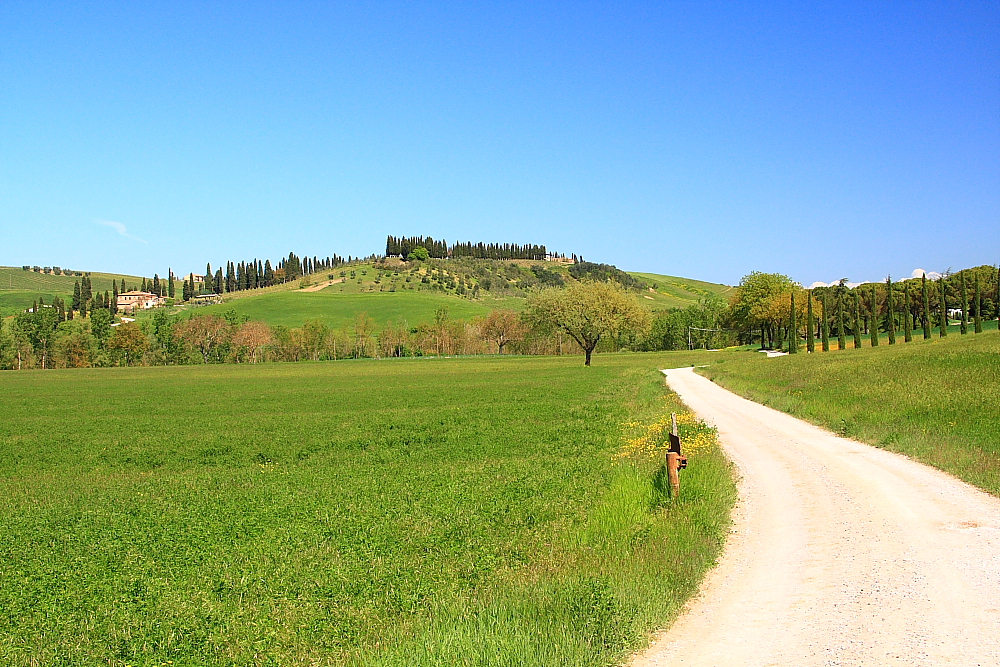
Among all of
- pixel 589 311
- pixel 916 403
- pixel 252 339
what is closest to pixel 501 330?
pixel 252 339

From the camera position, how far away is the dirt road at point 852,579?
7.09 metres

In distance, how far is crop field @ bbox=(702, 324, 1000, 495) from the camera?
17.5 m

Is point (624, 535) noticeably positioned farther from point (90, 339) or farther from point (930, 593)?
point (90, 339)

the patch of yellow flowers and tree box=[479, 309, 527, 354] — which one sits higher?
tree box=[479, 309, 527, 354]

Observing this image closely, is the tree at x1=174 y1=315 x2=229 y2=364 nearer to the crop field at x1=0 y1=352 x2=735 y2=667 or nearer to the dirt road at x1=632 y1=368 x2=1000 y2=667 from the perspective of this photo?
the crop field at x1=0 y1=352 x2=735 y2=667

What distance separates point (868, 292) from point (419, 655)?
13905 centimetres

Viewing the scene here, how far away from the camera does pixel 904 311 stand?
9994cm

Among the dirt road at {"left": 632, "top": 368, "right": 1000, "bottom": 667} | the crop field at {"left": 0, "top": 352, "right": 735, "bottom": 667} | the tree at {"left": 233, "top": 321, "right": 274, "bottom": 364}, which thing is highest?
the tree at {"left": 233, "top": 321, "right": 274, "bottom": 364}

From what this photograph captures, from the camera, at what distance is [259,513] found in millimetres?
15312

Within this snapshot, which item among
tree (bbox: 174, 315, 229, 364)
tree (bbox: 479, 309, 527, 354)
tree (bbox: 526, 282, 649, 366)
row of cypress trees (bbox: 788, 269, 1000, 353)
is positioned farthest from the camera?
tree (bbox: 479, 309, 527, 354)

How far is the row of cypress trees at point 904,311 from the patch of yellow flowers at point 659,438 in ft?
207

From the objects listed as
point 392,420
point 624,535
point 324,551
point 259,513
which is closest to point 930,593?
point 624,535

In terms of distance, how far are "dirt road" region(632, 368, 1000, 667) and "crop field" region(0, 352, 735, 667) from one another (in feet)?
1.89

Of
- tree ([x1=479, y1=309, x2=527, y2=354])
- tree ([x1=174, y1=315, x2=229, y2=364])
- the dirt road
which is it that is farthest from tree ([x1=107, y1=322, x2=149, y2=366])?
the dirt road
